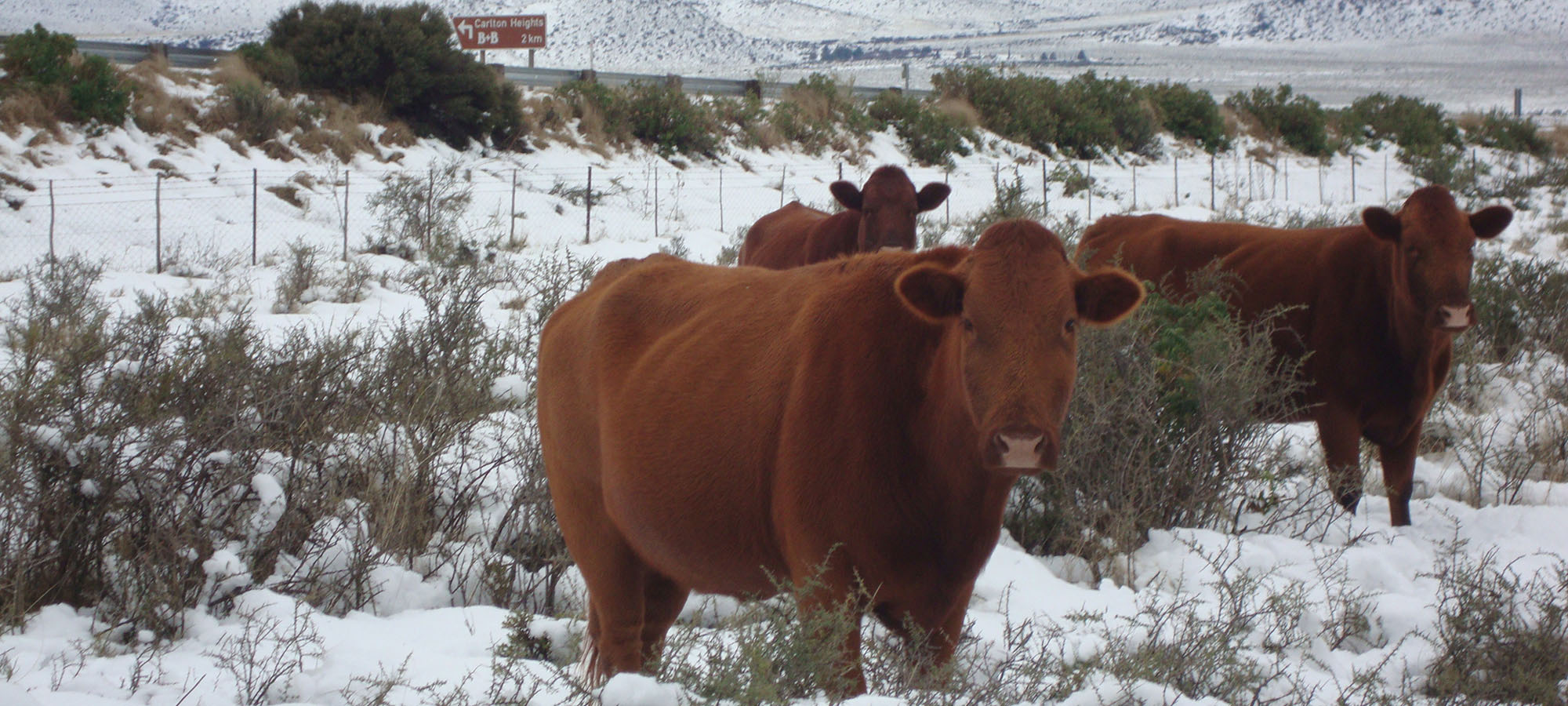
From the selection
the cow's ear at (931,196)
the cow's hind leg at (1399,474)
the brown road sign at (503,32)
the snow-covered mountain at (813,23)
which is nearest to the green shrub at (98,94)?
the brown road sign at (503,32)

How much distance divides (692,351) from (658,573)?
91 centimetres

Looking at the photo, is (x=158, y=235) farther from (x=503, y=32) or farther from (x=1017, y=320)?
(x=503, y=32)

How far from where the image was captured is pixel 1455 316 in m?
5.91

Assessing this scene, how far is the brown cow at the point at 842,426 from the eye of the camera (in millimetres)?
3174

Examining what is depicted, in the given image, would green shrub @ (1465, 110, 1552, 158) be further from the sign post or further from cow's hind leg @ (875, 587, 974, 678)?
cow's hind leg @ (875, 587, 974, 678)

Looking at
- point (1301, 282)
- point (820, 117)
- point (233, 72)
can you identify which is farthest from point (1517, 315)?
point (820, 117)

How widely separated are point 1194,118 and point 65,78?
3233 centimetres

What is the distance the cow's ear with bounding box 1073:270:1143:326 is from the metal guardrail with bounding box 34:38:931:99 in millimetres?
22934

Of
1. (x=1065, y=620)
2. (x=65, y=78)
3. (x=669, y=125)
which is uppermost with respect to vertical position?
(x=669, y=125)

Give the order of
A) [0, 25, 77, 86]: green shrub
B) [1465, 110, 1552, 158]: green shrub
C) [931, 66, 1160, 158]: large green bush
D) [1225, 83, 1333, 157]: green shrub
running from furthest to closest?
[1465, 110, 1552, 158]: green shrub → [1225, 83, 1333, 157]: green shrub → [931, 66, 1160, 158]: large green bush → [0, 25, 77, 86]: green shrub

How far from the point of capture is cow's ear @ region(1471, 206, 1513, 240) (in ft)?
21.1

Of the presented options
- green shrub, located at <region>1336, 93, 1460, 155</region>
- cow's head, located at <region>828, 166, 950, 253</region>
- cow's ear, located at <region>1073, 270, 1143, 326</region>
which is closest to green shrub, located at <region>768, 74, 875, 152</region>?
green shrub, located at <region>1336, 93, 1460, 155</region>

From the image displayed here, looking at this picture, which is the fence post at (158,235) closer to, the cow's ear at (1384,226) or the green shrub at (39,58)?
the green shrub at (39,58)

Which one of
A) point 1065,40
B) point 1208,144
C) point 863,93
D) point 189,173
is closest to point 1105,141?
point 1208,144
